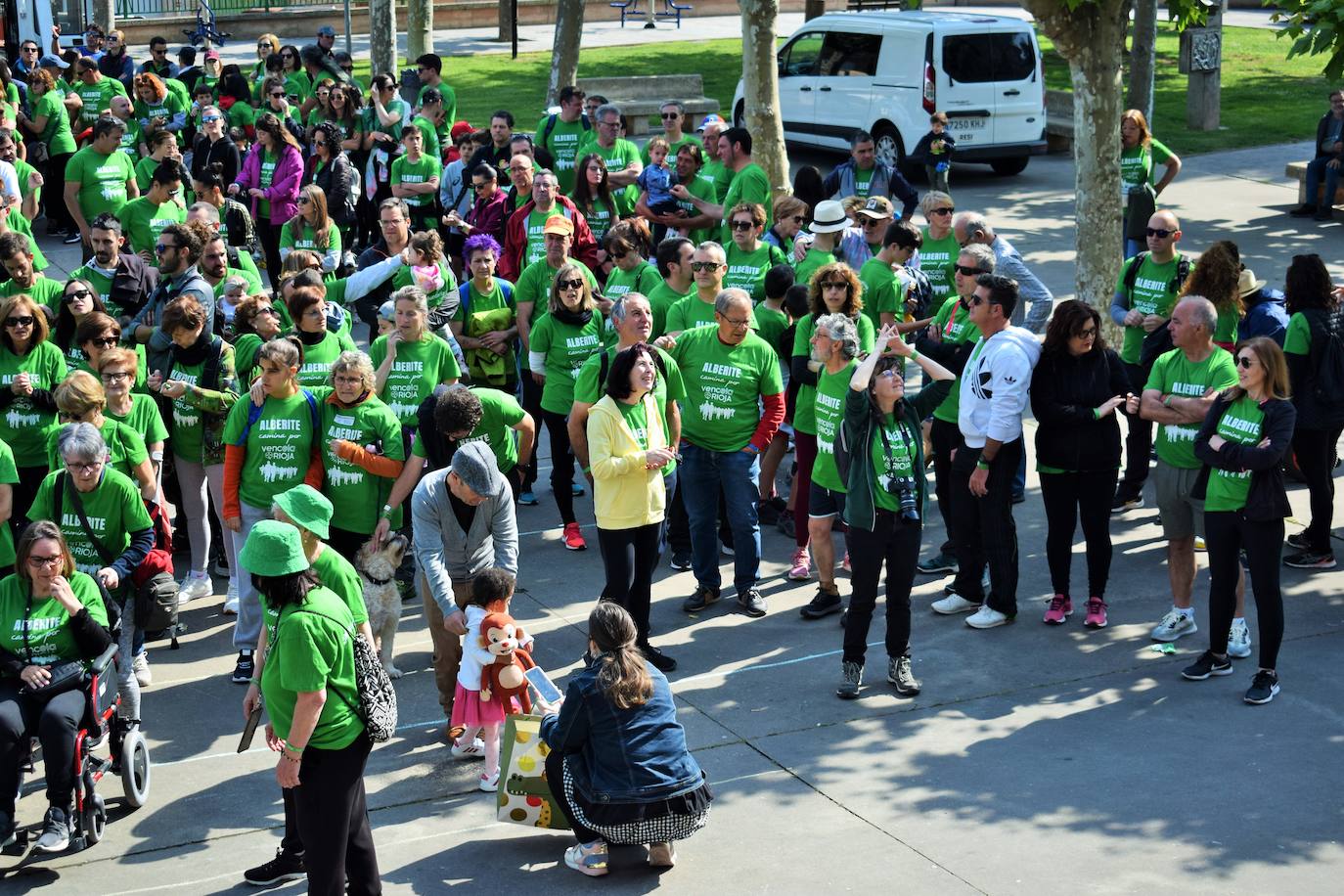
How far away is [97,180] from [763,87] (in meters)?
6.76

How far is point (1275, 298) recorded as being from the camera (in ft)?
34.0

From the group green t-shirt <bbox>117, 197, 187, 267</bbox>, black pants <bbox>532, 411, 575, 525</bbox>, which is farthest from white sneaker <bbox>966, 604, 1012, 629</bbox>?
green t-shirt <bbox>117, 197, 187, 267</bbox>

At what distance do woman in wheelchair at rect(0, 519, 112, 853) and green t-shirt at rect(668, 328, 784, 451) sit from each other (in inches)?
138

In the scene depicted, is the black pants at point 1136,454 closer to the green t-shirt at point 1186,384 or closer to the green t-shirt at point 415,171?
the green t-shirt at point 1186,384

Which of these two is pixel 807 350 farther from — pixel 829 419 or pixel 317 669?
pixel 317 669

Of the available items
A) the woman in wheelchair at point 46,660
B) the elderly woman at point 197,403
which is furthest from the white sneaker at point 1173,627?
the woman in wheelchair at point 46,660

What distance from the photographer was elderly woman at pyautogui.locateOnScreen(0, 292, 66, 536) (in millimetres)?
9391

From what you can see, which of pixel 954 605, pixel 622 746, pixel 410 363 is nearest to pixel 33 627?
pixel 622 746

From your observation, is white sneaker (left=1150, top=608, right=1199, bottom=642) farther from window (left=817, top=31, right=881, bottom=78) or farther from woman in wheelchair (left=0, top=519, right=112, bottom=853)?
window (left=817, top=31, right=881, bottom=78)

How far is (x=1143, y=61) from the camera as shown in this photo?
68.5 ft

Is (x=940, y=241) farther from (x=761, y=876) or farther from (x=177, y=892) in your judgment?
(x=177, y=892)

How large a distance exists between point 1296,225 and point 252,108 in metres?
12.0

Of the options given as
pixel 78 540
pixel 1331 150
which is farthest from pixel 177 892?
pixel 1331 150

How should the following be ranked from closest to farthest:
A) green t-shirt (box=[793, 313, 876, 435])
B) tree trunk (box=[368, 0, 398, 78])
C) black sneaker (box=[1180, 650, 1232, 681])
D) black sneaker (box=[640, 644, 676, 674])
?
black sneaker (box=[1180, 650, 1232, 681]) < black sneaker (box=[640, 644, 676, 674]) < green t-shirt (box=[793, 313, 876, 435]) < tree trunk (box=[368, 0, 398, 78])
